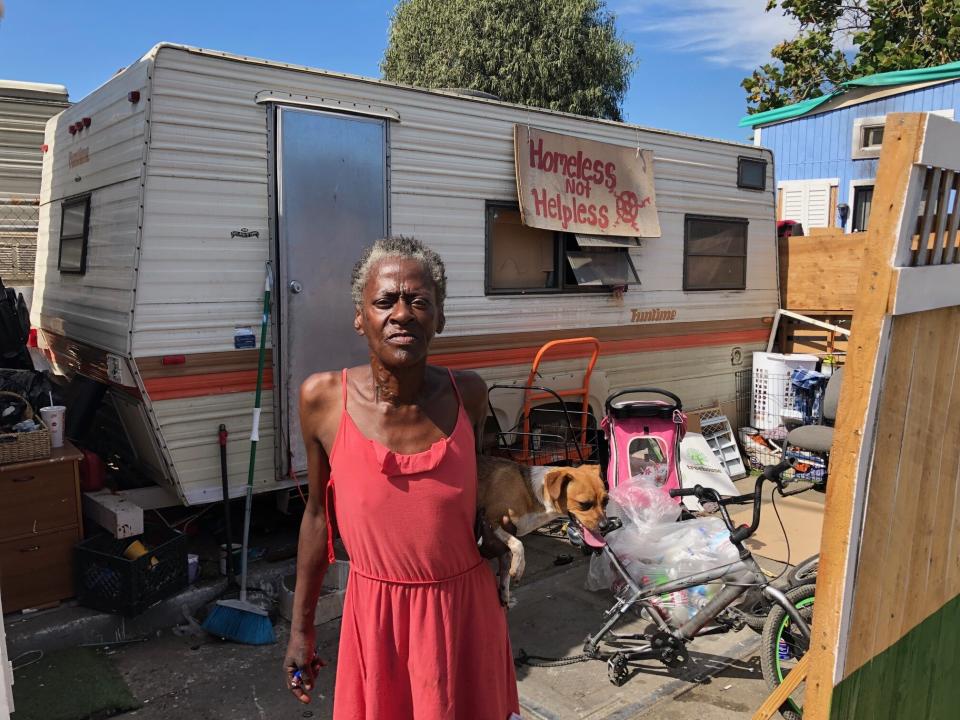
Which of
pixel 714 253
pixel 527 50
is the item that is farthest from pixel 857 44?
pixel 714 253

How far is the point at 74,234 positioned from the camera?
5.52 meters

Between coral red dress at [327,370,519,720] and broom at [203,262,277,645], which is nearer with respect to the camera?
coral red dress at [327,370,519,720]

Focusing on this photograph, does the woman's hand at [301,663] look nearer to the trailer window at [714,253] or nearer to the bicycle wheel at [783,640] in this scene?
the bicycle wheel at [783,640]

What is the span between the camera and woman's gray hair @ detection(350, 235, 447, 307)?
2041 millimetres

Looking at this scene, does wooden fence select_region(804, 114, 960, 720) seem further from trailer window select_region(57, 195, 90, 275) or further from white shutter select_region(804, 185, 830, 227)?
white shutter select_region(804, 185, 830, 227)

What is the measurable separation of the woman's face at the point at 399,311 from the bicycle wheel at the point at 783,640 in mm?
2584

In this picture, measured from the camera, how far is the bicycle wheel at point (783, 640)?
3.64 m

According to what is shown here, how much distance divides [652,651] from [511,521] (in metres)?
2.04

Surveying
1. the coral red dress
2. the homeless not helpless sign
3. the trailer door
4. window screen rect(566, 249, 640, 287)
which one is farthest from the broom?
window screen rect(566, 249, 640, 287)

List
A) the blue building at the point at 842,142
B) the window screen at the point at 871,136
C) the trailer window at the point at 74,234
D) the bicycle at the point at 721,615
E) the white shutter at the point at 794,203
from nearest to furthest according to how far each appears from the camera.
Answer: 1. the bicycle at the point at 721,615
2. the trailer window at the point at 74,234
3. the blue building at the point at 842,142
4. the window screen at the point at 871,136
5. the white shutter at the point at 794,203

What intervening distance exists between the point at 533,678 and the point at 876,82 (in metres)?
13.5

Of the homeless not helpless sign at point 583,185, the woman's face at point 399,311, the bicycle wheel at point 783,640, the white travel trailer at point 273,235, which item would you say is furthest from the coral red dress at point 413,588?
the homeless not helpless sign at point 583,185

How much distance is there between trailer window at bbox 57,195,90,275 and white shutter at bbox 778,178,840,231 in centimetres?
1235

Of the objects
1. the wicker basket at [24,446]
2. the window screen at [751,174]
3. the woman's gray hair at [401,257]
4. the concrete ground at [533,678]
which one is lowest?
the concrete ground at [533,678]
